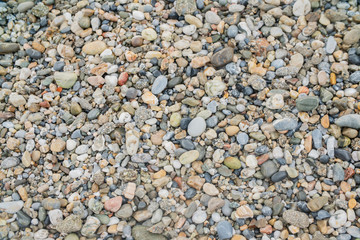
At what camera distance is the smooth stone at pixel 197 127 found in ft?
6.92

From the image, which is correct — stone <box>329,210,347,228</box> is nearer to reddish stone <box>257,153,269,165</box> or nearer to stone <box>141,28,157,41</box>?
reddish stone <box>257,153,269,165</box>

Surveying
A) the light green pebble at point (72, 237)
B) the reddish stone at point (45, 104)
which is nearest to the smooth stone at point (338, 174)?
the light green pebble at point (72, 237)

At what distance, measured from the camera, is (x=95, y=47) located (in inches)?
95.6

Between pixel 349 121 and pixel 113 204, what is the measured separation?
1.50m

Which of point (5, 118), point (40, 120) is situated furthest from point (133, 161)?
point (5, 118)

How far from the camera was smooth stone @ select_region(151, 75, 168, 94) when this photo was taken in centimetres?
224

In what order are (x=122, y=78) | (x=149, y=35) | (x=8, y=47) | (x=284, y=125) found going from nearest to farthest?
(x=284, y=125)
(x=122, y=78)
(x=149, y=35)
(x=8, y=47)

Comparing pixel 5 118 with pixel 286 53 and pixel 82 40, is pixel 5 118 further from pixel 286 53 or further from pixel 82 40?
pixel 286 53

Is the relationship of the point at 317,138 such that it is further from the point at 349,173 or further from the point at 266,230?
the point at 266,230

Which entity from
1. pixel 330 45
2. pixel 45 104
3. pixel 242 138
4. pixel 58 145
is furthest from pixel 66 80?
pixel 330 45

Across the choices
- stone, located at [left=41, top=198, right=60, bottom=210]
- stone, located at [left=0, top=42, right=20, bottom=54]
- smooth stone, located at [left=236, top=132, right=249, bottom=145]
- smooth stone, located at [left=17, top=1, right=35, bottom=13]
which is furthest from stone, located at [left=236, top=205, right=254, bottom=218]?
smooth stone, located at [left=17, top=1, right=35, bottom=13]

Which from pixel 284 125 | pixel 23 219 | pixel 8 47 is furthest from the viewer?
pixel 8 47

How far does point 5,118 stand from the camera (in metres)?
2.30

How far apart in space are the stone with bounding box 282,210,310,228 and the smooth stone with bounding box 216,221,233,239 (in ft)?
1.05
